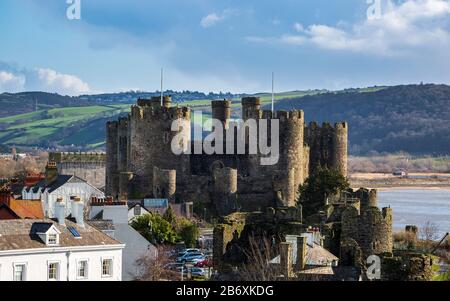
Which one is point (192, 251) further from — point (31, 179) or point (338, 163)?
point (31, 179)

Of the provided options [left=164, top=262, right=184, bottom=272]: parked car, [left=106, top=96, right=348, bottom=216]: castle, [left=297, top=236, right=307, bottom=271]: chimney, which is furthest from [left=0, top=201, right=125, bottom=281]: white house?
[left=106, top=96, right=348, bottom=216]: castle

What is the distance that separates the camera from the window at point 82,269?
28209 mm

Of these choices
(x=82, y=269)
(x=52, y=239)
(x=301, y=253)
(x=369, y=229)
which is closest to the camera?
(x=52, y=239)

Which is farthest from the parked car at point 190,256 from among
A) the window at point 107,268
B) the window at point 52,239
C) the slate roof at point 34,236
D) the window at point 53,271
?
the window at point 53,271

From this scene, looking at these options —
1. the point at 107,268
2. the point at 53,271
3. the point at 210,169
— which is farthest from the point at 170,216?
the point at 53,271

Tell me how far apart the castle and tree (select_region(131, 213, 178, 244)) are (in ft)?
27.5

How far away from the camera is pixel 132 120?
55.3 m

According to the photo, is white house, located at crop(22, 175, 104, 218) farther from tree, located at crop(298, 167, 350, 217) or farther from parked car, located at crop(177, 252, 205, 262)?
parked car, located at crop(177, 252, 205, 262)

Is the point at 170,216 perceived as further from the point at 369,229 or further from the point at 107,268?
the point at 107,268

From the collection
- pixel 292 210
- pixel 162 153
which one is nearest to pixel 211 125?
pixel 162 153

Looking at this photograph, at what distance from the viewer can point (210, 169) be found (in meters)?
55.5

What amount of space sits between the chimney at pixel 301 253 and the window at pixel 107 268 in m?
4.56

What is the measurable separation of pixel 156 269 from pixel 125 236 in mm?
4624
